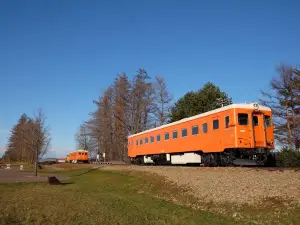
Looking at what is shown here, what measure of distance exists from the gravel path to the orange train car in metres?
2.25

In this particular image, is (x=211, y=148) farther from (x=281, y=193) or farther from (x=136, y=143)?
(x=136, y=143)

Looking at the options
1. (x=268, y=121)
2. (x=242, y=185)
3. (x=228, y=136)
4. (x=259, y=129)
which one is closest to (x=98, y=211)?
(x=242, y=185)

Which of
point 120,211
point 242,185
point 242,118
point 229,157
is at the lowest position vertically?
point 120,211

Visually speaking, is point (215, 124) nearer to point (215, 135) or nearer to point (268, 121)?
point (215, 135)

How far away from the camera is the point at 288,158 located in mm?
18172

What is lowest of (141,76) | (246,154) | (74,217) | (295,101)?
(74,217)

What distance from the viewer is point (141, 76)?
54.7 metres

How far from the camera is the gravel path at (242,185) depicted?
33.6 feet

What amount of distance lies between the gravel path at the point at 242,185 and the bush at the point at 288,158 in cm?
433

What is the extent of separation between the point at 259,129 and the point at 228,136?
2.00 meters

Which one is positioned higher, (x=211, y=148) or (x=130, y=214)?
(x=211, y=148)

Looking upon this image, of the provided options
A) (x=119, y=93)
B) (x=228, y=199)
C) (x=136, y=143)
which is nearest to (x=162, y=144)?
(x=136, y=143)

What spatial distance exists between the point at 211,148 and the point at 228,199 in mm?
8661

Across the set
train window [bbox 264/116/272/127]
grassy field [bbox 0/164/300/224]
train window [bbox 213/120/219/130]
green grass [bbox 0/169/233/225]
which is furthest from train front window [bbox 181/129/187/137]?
green grass [bbox 0/169/233/225]
